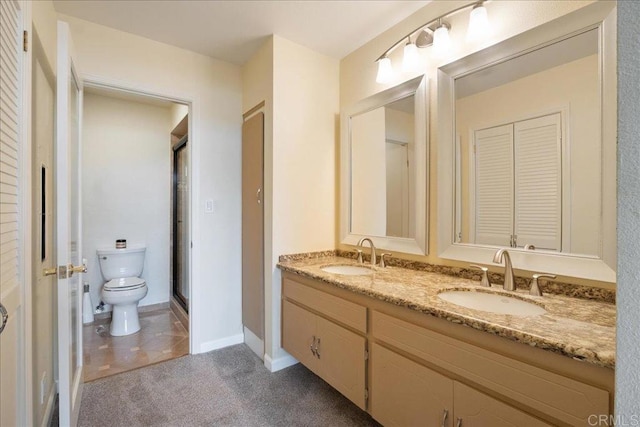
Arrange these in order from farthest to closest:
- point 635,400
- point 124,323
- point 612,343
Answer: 1. point 124,323
2. point 612,343
3. point 635,400

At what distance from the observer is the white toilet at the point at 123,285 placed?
275 centimetres

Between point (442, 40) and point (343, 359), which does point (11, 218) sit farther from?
point (442, 40)

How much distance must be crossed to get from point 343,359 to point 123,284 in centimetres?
238

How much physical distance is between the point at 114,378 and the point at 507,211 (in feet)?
8.90

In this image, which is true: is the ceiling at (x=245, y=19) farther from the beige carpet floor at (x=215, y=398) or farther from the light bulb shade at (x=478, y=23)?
the beige carpet floor at (x=215, y=398)

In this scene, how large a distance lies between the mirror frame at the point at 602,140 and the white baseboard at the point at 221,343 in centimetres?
188

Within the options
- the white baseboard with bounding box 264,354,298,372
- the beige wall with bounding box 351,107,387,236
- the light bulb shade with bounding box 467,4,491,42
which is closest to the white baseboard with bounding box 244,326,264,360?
the white baseboard with bounding box 264,354,298,372

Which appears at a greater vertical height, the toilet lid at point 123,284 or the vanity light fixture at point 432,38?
the vanity light fixture at point 432,38

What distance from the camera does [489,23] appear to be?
5.14 ft

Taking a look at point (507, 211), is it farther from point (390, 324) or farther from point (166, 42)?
point (166, 42)

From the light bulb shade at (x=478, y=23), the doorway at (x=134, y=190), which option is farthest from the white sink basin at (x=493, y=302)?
the doorway at (x=134, y=190)

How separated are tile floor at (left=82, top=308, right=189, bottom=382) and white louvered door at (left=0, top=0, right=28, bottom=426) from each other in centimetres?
127

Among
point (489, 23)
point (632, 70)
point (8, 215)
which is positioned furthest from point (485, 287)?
point (8, 215)

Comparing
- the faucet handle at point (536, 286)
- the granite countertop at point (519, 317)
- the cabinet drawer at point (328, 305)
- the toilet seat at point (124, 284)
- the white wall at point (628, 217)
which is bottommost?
the toilet seat at point (124, 284)
